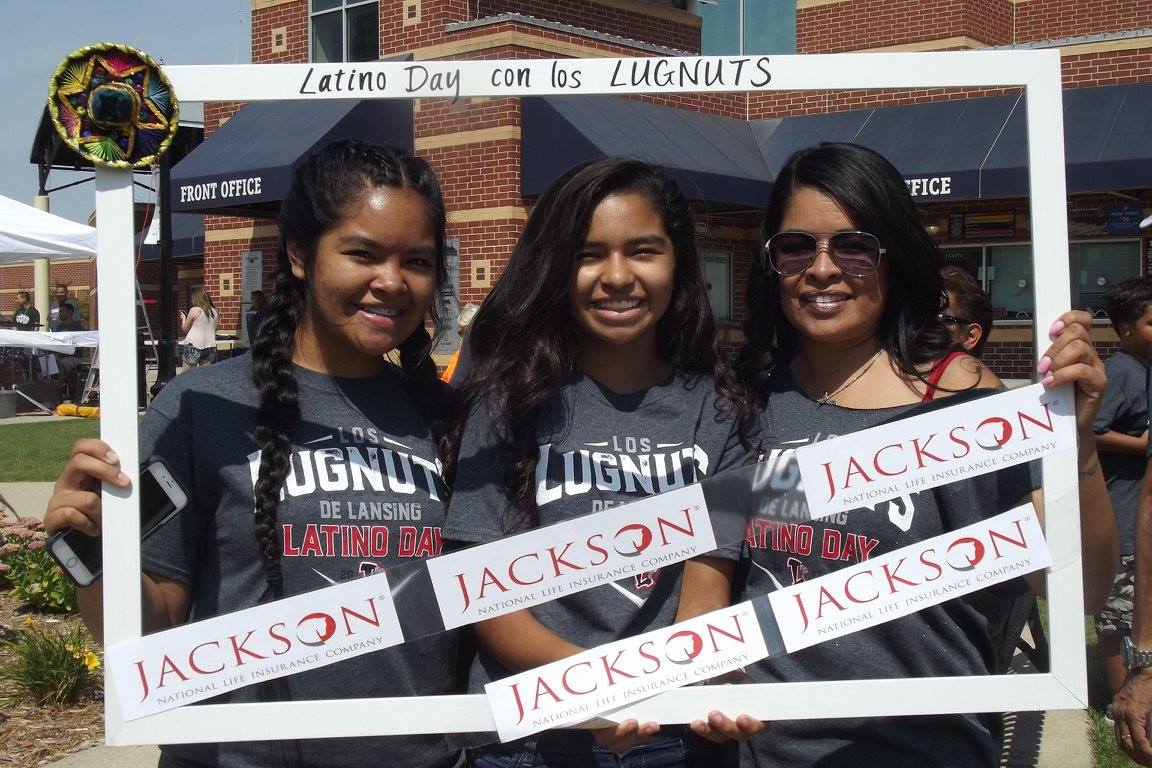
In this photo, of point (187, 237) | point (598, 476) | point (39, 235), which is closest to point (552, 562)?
point (598, 476)

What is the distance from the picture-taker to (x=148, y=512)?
6.44ft

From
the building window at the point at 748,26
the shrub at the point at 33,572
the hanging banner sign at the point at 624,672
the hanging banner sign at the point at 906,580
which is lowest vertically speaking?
the shrub at the point at 33,572

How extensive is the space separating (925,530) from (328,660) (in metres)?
1.10

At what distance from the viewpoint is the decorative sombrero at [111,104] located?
1867 millimetres

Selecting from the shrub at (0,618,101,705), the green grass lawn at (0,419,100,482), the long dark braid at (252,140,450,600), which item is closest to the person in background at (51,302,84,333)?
the green grass lawn at (0,419,100,482)

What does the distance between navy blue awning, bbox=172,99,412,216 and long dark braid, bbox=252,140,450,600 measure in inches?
367

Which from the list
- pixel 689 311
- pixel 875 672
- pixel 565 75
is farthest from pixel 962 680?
pixel 565 75

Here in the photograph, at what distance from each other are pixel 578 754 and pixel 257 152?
12.2 m

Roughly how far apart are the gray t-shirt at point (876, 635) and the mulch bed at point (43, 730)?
3230 millimetres

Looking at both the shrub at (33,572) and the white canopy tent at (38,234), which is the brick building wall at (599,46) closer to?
the white canopy tent at (38,234)

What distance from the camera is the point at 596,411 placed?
2180 mm

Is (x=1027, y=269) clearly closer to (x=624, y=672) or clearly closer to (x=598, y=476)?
(x=598, y=476)

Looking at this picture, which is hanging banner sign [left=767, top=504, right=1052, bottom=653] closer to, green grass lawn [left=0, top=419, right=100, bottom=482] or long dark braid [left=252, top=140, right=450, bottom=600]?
long dark braid [left=252, top=140, right=450, bottom=600]

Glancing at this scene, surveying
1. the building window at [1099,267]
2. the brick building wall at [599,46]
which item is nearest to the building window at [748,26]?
the brick building wall at [599,46]
